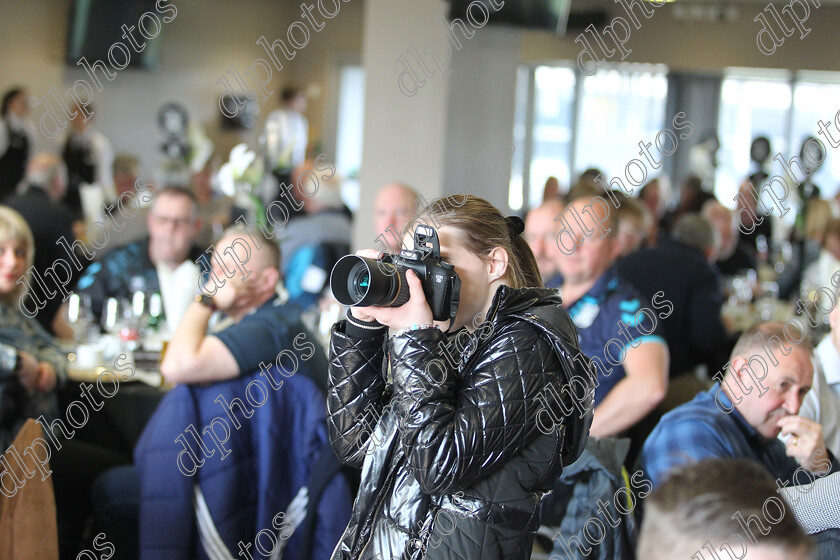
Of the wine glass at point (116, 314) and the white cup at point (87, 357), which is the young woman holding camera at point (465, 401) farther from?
the wine glass at point (116, 314)

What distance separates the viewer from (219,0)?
916 centimetres

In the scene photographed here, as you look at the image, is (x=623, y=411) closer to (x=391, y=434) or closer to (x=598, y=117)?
(x=391, y=434)

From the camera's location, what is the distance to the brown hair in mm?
1364

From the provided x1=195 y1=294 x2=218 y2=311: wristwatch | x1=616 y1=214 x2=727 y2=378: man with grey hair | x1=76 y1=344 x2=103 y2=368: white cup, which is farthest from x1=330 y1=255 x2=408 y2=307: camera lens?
x1=616 y1=214 x2=727 y2=378: man with grey hair

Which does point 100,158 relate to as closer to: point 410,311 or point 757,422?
Result: point 757,422

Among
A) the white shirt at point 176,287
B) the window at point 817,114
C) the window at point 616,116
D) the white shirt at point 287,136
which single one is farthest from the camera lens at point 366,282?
the window at point 817,114

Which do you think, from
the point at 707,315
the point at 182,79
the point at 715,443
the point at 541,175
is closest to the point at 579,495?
the point at 715,443

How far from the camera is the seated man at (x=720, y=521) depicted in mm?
935

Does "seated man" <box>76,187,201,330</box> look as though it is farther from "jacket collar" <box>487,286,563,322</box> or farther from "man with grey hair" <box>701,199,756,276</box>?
"man with grey hair" <box>701,199,756,276</box>

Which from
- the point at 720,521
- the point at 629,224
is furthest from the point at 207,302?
the point at 629,224

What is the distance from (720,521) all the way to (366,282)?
22.9 inches

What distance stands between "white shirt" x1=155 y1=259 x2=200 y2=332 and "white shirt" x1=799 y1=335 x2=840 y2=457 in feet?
7.96

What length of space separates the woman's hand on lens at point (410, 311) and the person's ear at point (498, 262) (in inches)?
5.9

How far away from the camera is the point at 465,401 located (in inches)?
49.6
